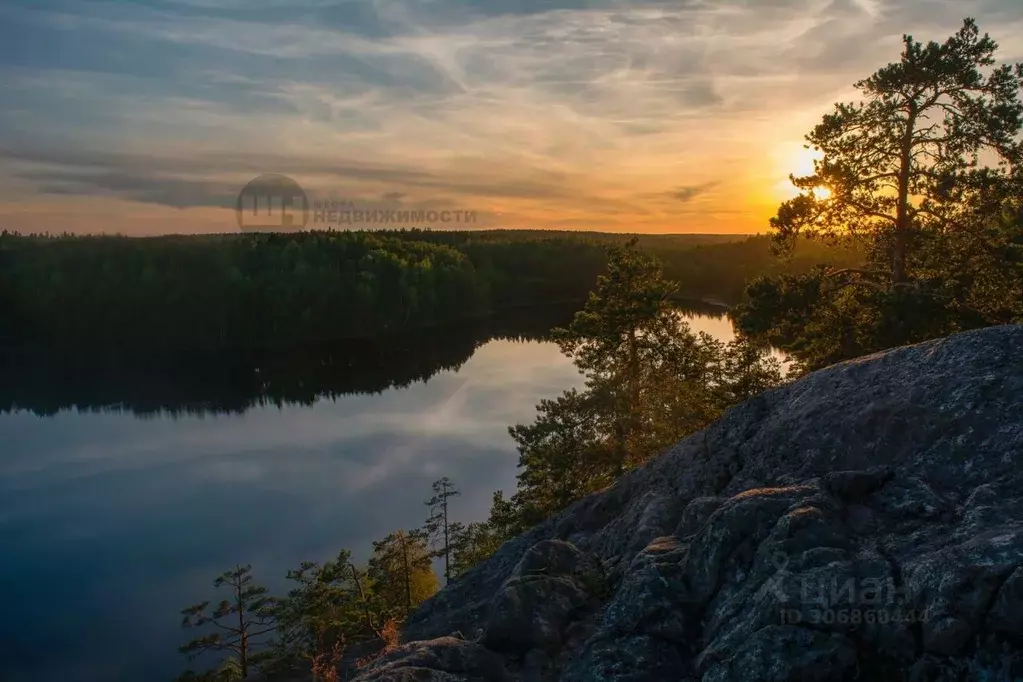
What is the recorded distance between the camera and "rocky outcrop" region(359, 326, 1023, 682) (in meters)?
4.69

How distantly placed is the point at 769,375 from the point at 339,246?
396 ft

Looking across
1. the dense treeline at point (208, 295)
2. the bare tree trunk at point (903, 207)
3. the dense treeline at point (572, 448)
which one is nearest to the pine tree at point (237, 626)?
the dense treeline at point (572, 448)

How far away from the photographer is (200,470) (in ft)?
167

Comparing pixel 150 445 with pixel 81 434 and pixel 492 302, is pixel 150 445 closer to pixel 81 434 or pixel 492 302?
pixel 81 434

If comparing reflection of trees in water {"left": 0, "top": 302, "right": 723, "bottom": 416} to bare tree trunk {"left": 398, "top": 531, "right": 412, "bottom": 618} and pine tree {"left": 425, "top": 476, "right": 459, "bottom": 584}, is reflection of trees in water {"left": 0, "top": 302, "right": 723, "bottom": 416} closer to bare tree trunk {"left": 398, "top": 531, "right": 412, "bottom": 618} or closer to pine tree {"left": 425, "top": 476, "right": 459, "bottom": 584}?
pine tree {"left": 425, "top": 476, "right": 459, "bottom": 584}

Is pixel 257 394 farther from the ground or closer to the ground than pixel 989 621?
closer to the ground

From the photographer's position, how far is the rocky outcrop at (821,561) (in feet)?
15.4

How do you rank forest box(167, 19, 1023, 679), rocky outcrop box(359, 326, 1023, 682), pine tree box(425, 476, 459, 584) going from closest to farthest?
rocky outcrop box(359, 326, 1023, 682) → forest box(167, 19, 1023, 679) → pine tree box(425, 476, 459, 584)

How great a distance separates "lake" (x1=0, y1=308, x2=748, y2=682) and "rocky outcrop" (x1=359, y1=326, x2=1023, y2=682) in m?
25.9

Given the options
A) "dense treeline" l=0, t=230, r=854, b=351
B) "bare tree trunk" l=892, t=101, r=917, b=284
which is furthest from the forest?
"dense treeline" l=0, t=230, r=854, b=351

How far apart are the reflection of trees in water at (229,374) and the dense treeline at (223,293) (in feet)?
29.2

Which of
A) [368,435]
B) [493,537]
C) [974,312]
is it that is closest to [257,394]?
[368,435]

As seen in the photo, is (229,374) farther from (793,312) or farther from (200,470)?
(793,312)

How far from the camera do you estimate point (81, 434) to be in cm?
6053
